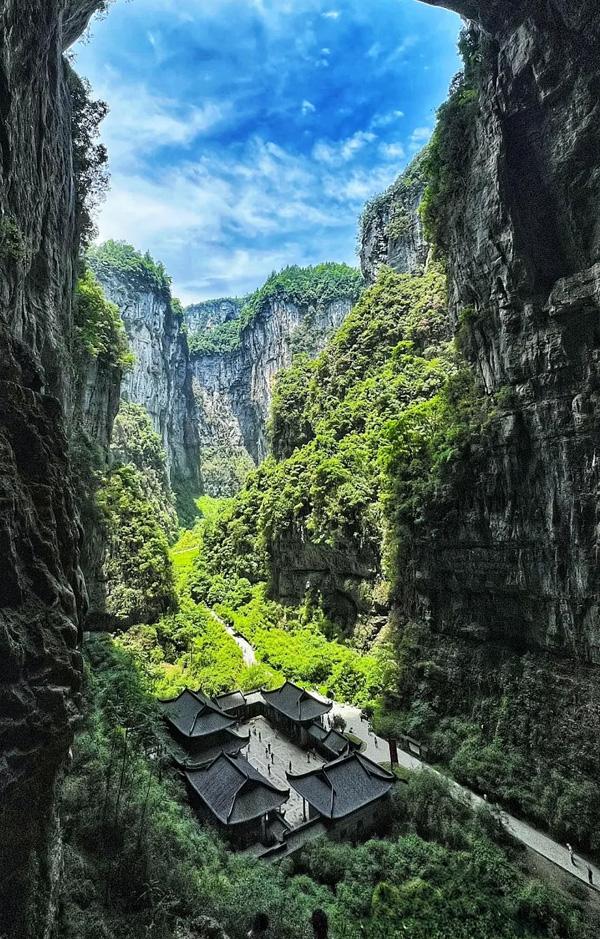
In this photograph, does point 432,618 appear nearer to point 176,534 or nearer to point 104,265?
point 176,534

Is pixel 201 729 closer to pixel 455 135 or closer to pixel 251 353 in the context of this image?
pixel 455 135

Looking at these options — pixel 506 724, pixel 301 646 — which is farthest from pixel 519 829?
pixel 301 646

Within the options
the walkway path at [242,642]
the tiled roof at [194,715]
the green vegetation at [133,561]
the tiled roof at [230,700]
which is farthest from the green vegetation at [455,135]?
the walkway path at [242,642]

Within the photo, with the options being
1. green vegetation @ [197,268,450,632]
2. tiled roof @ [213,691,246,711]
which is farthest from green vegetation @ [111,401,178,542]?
tiled roof @ [213,691,246,711]

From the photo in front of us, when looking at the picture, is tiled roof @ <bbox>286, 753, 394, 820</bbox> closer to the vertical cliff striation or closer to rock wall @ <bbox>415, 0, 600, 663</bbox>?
the vertical cliff striation

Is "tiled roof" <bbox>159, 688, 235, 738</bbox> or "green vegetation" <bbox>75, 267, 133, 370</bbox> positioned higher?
"green vegetation" <bbox>75, 267, 133, 370</bbox>

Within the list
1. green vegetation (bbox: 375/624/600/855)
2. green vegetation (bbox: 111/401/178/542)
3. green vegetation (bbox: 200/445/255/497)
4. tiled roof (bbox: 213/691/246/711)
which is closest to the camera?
green vegetation (bbox: 375/624/600/855)

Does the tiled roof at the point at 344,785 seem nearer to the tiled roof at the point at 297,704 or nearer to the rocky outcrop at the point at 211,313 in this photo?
the tiled roof at the point at 297,704
